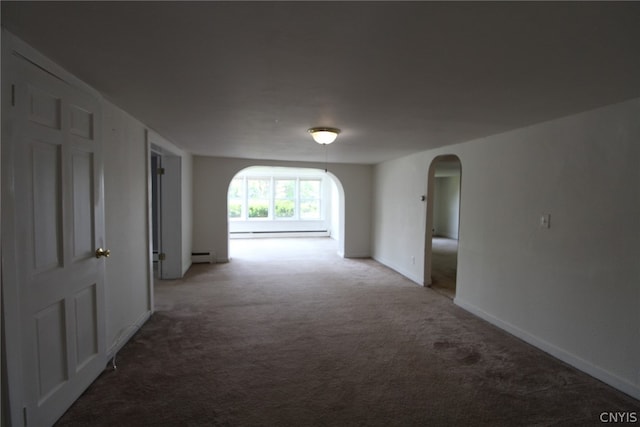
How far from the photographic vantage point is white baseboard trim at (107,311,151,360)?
268cm

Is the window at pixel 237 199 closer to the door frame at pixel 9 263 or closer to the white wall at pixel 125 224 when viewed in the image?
the white wall at pixel 125 224

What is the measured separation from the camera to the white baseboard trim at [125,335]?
268cm

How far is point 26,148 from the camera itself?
166 cm

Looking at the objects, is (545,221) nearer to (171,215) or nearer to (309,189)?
(171,215)

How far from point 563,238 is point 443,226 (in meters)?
8.84

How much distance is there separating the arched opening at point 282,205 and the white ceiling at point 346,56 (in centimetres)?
765

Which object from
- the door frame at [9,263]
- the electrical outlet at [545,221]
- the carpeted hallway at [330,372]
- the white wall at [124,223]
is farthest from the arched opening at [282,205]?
the door frame at [9,263]

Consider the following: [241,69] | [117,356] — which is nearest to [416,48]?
[241,69]

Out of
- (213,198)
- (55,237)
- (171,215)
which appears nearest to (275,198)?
(213,198)

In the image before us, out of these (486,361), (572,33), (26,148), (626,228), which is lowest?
(486,361)

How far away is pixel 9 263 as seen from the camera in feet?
5.08

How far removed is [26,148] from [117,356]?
187 centimetres

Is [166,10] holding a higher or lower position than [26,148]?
higher

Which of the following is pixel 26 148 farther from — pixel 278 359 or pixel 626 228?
pixel 626 228
